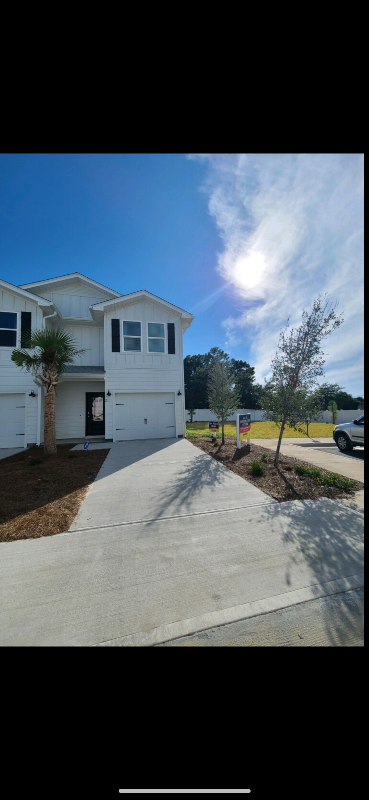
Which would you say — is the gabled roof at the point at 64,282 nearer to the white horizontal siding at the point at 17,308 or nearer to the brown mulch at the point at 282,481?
the white horizontal siding at the point at 17,308

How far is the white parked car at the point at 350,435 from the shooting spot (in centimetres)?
819

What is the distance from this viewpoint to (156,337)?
34.6 feet

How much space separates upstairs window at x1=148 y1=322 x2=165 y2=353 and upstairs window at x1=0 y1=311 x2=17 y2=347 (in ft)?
17.4

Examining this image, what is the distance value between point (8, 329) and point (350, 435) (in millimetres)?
13304

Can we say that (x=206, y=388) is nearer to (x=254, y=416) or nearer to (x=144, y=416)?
(x=254, y=416)

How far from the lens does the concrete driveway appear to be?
1734 mm

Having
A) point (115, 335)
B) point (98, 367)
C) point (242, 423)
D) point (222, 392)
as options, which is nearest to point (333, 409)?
point (222, 392)
